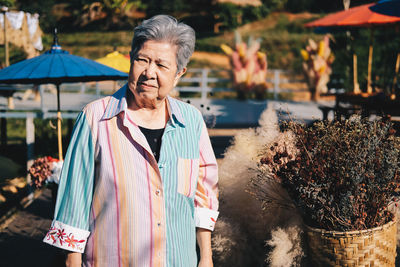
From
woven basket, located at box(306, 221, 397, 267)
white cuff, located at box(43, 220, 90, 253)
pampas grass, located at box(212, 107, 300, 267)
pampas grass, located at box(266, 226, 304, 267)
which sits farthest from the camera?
pampas grass, located at box(212, 107, 300, 267)

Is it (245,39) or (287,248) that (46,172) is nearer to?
(287,248)

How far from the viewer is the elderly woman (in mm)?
1661

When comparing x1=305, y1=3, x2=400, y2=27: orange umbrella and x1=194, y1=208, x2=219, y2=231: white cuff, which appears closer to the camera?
x1=194, y1=208, x2=219, y2=231: white cuff

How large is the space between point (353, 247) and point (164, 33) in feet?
4.80

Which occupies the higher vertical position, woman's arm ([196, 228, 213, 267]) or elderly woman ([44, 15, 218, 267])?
elderly woman ([44, 15, 218, 267])

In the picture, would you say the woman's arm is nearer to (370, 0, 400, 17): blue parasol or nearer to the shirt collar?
the shirt collar

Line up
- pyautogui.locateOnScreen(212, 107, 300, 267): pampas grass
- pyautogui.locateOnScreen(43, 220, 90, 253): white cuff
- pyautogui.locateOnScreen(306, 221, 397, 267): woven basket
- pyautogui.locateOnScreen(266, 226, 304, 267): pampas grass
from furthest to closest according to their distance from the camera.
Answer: pyautogui.locateOnScreen(212, 107, 300, 267): pampas grass
pyautogui.locateOnScreen(266, 226, 304, 267): pampas grass
pyautogui.locateOnScreen(306, 221, 397, 267): woven basket
pyautogui.locateOnScreen(43, 220, 90, 253): white cuff

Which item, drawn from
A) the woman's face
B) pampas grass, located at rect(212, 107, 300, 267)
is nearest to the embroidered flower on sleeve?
the woman's face

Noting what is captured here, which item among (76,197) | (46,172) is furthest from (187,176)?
(46,172)

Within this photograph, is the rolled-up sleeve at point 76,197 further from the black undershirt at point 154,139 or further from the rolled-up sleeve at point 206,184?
the rolled-up sleeve at point 206,184

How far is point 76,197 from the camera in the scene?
1.65 meters

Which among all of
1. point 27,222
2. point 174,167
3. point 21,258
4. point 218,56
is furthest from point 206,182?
point 218,56

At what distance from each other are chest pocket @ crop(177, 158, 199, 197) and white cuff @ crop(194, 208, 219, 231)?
100 mm

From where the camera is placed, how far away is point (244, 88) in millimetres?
15227
